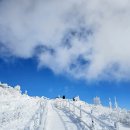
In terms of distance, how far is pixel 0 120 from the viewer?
78.6ft

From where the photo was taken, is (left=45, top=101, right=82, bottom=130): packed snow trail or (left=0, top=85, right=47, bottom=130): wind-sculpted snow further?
(left=0, top=85, right=47, bottom=130): wind-sculpted snow

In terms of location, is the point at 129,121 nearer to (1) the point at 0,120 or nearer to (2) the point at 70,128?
(2) the point at 70,128

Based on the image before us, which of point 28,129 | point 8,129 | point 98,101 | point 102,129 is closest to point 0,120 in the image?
point 8,129

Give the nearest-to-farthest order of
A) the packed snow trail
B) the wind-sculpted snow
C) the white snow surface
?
the white snow surface
the packed snow trail
the wind-sculpted snow

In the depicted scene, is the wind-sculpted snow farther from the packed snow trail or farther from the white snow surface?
the packed snow trail

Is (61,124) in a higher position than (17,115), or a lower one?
lower

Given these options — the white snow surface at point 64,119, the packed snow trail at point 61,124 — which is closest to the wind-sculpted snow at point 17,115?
the white snow surface at point 64,119

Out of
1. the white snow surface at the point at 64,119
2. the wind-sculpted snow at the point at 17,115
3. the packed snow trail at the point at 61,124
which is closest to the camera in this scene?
the white snow surface at the point at 64,119

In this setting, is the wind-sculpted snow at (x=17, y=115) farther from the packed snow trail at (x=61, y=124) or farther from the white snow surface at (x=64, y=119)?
the packed snow trail at (x=61, y=124)

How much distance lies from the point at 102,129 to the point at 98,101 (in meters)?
54.7

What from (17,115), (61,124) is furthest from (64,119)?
(17,115)

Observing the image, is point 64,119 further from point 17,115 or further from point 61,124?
point 17,115

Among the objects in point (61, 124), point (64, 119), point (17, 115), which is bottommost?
point (61, 124)

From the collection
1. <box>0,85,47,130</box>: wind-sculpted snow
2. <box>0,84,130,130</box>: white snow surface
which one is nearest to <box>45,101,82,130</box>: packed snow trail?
<box>0,84,130,130</box>: white snow surface
